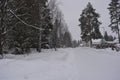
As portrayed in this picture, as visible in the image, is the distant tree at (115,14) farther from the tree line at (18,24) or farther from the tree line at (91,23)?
the tree line at (18,24)

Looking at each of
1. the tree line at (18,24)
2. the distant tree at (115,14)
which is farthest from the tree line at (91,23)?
the tree line at (18,24)

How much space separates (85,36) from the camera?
52.8 metres

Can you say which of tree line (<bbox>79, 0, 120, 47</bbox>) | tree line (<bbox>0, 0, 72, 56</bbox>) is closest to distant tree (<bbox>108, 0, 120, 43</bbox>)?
tree line (<bbox>79, 0, 120, 47</bbox>)

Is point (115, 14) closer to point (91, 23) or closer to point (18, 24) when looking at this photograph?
point (91, 23)

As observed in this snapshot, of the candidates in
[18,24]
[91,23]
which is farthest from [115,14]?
[18,24]

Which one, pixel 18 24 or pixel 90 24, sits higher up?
pixel 90 24

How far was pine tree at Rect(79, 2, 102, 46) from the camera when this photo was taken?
50438 mm

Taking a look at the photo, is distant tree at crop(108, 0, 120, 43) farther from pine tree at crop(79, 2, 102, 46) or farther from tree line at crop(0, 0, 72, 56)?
tree line at crop(0, 0, 72, 56)

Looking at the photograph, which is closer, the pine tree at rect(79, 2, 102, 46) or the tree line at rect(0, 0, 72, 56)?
the tree line at rect(0, 0, 72, 56)

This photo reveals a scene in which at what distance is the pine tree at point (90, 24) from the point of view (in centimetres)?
5044

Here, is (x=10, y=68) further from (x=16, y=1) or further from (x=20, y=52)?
(x=20, y=52)

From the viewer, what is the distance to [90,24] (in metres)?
51.5

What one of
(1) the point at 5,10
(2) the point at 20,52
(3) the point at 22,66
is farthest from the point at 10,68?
(2) the point at 20,52

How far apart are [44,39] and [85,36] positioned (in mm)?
24808
